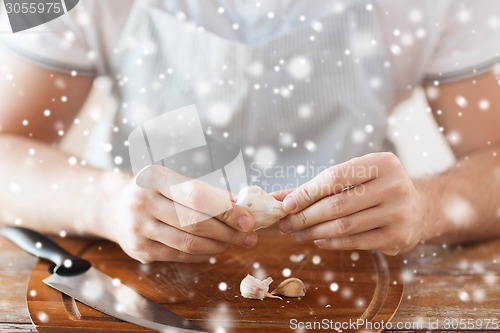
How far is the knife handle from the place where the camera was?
0.46 metres

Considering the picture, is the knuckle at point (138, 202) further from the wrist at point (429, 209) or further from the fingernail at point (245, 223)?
the wrist at point (429, 209)

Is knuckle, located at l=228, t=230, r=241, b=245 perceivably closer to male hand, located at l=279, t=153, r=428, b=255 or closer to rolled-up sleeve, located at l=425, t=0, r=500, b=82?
male hand, located at l=279, t=153, r=428, b=255

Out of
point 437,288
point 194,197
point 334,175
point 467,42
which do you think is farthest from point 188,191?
point 467,42

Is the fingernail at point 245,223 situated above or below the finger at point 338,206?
below

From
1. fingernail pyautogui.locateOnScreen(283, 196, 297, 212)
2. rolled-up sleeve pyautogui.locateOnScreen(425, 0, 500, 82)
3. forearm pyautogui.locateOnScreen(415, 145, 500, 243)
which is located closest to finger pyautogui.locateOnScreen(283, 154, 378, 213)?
fingernail pyautogui.locateOnScreen(283, 196, 297, 212)

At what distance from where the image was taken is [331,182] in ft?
1.36

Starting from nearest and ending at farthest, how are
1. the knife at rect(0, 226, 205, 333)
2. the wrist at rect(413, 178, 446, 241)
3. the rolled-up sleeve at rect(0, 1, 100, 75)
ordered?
the knife at rect(0, 226, 205, 333)
the wrist at rect(413, 178, 446, 241)
the rolled-up sleeve at rect(0, 1, 100, 75)

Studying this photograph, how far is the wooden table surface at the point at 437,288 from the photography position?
1.31 ft

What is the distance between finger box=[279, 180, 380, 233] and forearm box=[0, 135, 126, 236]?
178 millimetres

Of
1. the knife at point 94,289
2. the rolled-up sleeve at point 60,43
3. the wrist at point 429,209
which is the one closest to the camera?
the knife at point 94,289

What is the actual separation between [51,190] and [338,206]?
29 centimetres

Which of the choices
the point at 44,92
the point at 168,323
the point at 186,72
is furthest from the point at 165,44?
the point at 168,323

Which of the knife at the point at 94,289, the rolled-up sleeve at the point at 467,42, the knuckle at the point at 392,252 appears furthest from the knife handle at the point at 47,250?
the rolled-up sleeve at the point at 467,42

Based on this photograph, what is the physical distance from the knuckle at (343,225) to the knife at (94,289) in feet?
0.43
